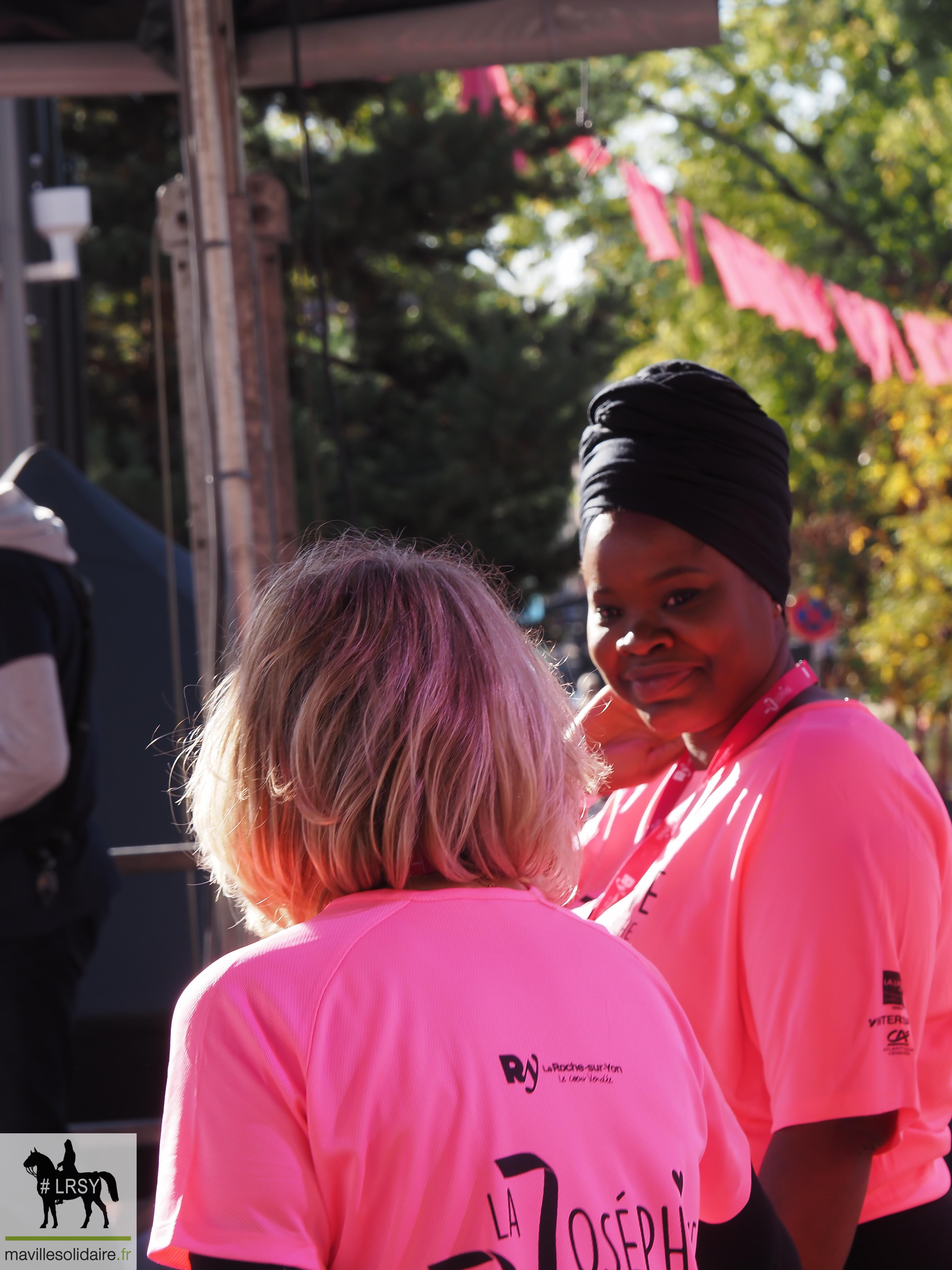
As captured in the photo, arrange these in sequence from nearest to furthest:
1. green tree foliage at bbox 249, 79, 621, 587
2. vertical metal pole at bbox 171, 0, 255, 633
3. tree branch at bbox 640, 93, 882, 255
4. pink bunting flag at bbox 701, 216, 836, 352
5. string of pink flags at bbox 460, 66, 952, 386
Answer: vertical metal pole at bbox 171, 0, 255, 633 → string of pink flags at bbox 460, 66, 952, 386 → pink bunting flag at bbox 701, 216, 836, 352 → green tree foliage at bbox 249, 79, 621, 587 → tree branch at bbox 640, 93, 882, 255

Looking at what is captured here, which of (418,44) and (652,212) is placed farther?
(652,212)

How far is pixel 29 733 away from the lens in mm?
2836

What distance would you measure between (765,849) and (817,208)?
1526 centimetres

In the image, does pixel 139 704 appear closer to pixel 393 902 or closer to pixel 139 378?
pixel 393 902

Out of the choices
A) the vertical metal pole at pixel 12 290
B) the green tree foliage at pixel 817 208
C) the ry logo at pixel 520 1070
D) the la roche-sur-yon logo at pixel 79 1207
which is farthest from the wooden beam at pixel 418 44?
the green tree foliage at pixel 817 208

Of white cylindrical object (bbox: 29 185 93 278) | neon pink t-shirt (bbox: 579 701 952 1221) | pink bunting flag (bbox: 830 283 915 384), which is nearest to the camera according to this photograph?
neon pink t-shirt (bbox: 579 701 952 1221)

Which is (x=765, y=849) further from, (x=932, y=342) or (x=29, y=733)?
(x=932, y=342)

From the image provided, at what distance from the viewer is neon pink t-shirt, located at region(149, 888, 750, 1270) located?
96cm

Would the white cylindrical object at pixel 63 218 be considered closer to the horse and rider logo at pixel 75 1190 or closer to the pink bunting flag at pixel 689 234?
the pink bunting flag at pixel 689 234

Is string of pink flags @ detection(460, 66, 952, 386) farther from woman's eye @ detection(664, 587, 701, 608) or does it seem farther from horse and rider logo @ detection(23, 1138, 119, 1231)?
horse and rider logo @ detection(23, 1138, 119, 1231)

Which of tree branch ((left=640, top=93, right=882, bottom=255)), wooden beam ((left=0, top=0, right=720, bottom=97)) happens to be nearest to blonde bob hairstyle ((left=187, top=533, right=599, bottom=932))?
wooden beam ((left=0, top=0, right=720, bottom=97))

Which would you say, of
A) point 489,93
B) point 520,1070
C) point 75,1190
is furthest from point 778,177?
point 520,1070

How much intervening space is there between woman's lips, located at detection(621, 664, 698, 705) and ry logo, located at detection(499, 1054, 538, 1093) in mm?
757

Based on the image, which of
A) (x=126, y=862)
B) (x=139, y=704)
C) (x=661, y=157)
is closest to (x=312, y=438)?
(x=139, y=704)
